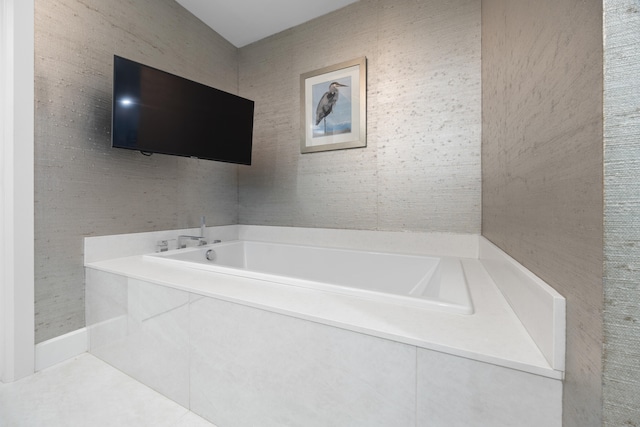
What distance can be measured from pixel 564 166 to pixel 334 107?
1934 mm

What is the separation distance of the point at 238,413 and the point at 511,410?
0.93 metres

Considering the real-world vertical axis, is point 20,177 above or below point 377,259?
above

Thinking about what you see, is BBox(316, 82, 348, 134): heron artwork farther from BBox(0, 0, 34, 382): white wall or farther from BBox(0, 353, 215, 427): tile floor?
BBox(0, 353, 215, 427): tile floor

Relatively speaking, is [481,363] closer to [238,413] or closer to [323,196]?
[238,413]

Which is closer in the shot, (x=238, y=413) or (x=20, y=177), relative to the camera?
(x=238, y=413)

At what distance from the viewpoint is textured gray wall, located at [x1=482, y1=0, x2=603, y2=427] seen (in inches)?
18.5

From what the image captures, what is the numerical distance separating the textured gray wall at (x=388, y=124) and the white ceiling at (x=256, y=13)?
79 millimetres

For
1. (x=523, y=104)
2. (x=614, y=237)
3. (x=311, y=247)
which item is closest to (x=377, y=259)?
(x=311, y=247)

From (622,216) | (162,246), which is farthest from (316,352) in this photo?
(162,246)

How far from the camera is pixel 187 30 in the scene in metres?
2.28

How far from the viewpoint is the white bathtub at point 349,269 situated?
3.23 ft

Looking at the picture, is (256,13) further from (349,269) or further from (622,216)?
(622,216)

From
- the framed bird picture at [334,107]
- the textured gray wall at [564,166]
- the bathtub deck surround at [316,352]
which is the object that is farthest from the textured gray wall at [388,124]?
the textured gray wall at [564,166]

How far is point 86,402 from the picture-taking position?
124 cm
